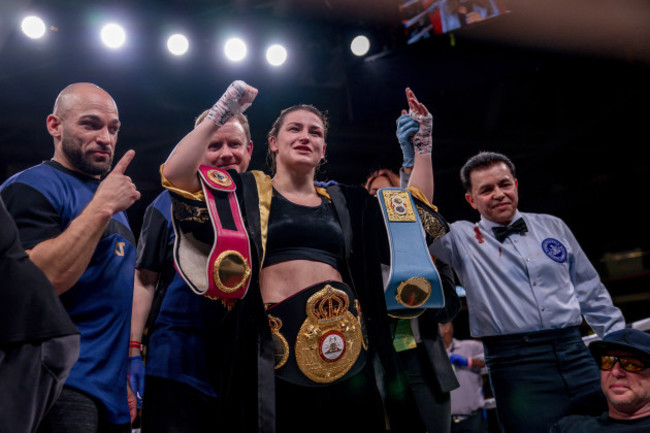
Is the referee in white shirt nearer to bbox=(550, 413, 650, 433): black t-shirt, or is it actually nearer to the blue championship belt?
bbox=(550, 413, 650, 433): black t-shirt

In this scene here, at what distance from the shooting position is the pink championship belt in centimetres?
144

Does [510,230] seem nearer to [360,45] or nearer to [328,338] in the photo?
[328,338]

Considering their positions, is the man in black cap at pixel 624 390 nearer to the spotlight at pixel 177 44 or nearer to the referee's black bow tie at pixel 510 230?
the referee's black bow tie at pixel 510 230

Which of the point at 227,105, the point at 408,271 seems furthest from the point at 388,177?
the point at 227,105

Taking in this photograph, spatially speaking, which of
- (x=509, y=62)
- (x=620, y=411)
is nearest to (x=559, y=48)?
(x=509, y=62)

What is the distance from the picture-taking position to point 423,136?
2.06 m

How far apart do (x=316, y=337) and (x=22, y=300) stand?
0.88m

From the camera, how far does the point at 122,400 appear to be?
5.21 ft

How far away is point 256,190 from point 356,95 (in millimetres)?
3186

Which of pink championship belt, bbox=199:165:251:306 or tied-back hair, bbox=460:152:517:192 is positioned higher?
tied-back hair, bbox=460:152:517:192

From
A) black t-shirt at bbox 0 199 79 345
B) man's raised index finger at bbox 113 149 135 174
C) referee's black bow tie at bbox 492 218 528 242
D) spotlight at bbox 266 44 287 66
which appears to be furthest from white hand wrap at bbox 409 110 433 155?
spotlight at bbox 266 44 287 66

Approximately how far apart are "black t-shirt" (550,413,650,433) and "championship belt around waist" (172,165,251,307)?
1383 mm

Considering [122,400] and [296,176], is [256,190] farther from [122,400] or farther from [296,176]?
[122,400]

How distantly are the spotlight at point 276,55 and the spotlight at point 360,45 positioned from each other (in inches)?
24.3
